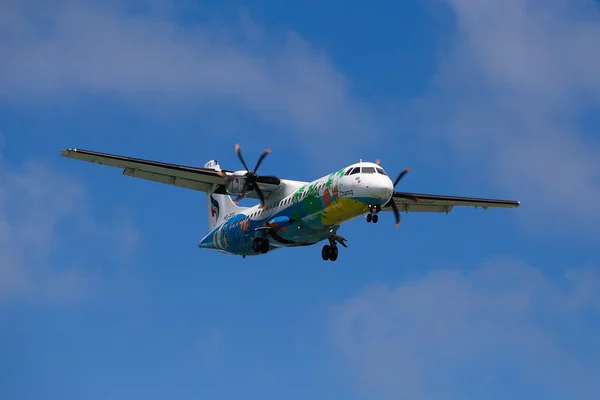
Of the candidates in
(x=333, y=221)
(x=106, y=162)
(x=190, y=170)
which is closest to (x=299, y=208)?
(x=333, y=221)

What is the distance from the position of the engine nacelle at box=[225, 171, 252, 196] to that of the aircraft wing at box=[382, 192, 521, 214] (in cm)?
659

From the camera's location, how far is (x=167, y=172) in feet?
119

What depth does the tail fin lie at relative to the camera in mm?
40844

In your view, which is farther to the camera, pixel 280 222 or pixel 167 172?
pixel 167 172

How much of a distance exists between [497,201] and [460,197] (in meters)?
2.02

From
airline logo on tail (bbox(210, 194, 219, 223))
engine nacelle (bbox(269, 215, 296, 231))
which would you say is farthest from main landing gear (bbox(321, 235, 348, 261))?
airline logo on tail (bbox(210, 194, 219, 223))

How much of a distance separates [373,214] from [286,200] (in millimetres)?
4473

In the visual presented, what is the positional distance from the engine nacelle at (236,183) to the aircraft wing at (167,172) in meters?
0.38

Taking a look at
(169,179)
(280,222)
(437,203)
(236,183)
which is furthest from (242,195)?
(437,203)

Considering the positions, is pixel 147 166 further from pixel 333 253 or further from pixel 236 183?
pixel 333 253

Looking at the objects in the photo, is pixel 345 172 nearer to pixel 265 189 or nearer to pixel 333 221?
pixel 333 221

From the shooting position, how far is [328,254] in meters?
36.8

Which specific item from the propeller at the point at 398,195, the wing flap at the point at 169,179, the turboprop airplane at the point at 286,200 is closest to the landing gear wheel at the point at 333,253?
the turboprop airplane at the point at 286,200

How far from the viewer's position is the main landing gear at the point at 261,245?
35.8 m
